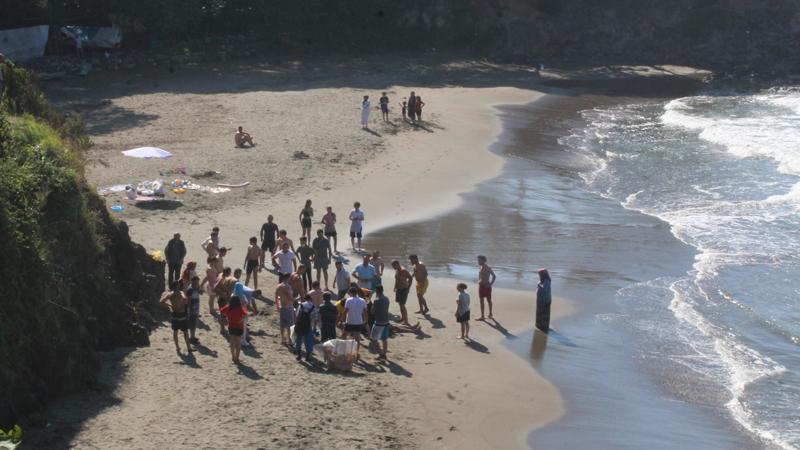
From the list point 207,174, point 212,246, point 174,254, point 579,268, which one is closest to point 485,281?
point 579,268

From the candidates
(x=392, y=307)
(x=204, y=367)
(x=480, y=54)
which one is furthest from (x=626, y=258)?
(x=480, y=54)

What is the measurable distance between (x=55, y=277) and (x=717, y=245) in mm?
15072

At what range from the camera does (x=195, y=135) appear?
1203 inches

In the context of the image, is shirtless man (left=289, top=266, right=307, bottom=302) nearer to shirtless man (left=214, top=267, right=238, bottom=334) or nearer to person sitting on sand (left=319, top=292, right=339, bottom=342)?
shirtless man (left=214, top=267, right=238, bottom=334)

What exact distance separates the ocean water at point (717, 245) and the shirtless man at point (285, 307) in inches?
212

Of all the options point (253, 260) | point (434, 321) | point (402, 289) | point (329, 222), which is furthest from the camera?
point (329, 222)

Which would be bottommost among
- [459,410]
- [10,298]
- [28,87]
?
[459,410]

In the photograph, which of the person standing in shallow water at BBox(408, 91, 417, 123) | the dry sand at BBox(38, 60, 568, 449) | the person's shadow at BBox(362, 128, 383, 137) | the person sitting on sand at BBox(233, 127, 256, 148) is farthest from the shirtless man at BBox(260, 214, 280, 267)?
the person standing in shallow water at BBox(408, 91, 417, 123)

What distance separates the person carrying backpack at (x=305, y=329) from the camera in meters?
14.4

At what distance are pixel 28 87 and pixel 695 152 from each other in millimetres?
23090

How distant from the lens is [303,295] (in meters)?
16.6

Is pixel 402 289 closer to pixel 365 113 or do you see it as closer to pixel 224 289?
pixel 224 289

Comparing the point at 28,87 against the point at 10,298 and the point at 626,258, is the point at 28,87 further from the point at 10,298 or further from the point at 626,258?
the point at 626,258

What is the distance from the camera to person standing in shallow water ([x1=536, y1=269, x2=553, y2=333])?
664 inches
